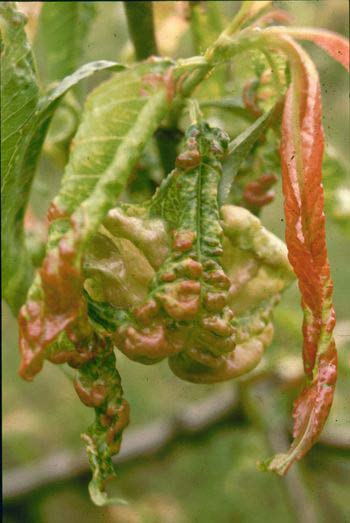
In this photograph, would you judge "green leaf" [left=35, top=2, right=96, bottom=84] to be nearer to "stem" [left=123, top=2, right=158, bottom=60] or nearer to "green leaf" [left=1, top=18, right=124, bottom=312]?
"stem" [left=123, top=2, right=158, bottom=60]

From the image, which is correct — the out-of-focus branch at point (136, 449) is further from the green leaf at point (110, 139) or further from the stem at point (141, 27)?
the green leaf at point (110, 139)

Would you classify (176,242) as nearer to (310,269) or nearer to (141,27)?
(310,269)

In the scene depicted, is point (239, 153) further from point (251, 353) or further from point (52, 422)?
point (52, 422)

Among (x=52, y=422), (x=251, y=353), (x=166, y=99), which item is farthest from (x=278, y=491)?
(x=166, y=99)

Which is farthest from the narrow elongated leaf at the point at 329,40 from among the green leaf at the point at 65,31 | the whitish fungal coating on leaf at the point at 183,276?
the green leaf at the point at 65,31

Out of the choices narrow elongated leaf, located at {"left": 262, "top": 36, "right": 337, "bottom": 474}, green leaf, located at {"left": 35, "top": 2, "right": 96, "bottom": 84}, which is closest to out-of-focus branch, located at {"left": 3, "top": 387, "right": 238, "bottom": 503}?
green leaf, located at {"left": 35, "top": 2, "right": 96, "bottom": 84}

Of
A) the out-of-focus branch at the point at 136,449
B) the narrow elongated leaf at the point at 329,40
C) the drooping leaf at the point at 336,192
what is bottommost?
the out-of-focus branch at the point at 136,449

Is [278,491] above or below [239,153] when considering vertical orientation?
below
